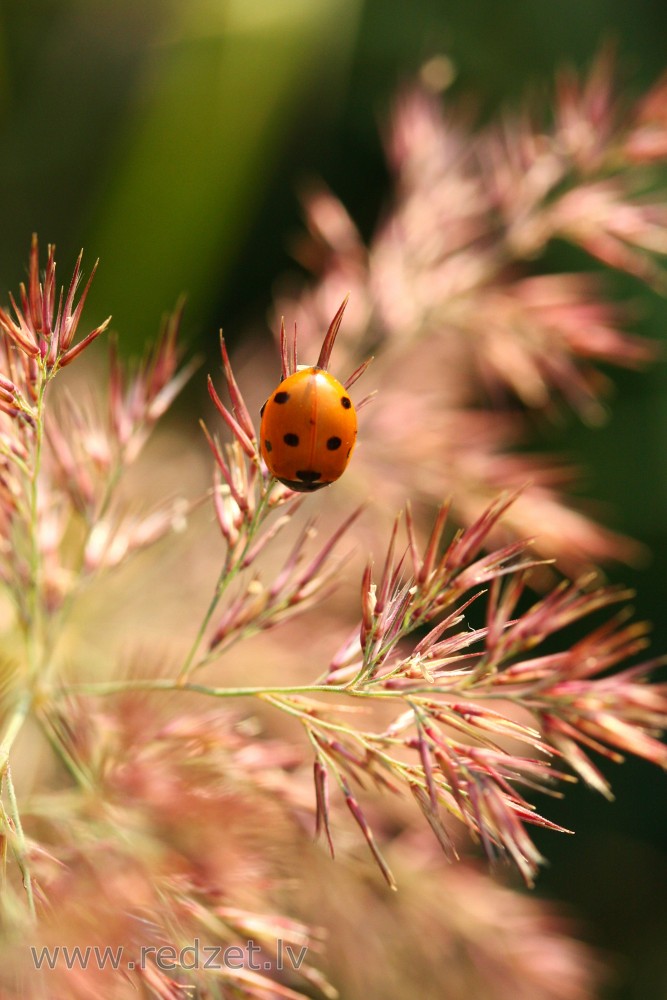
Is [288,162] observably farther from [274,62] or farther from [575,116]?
[575,116]

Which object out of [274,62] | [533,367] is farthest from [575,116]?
[274,62]

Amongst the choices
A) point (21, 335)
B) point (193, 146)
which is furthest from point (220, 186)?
point (21, 335)

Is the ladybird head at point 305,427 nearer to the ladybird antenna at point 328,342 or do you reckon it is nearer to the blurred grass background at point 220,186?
the ladybird antenna at point 328,342

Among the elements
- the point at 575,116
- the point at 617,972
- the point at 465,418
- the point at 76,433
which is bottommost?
the point at 617,972

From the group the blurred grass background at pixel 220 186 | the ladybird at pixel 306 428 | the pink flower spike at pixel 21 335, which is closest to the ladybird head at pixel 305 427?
the ladybird at pixel 306 428

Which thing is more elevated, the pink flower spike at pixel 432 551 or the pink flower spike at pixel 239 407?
the pink flower spike at pixel 239 407

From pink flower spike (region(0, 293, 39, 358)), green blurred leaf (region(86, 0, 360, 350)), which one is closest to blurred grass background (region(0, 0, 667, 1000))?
green blurred leaf (region(86, 0, 360, 350))

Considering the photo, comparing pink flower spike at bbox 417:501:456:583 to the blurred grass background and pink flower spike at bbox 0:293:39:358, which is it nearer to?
pink flower spike at bbox 0:293:39:358
